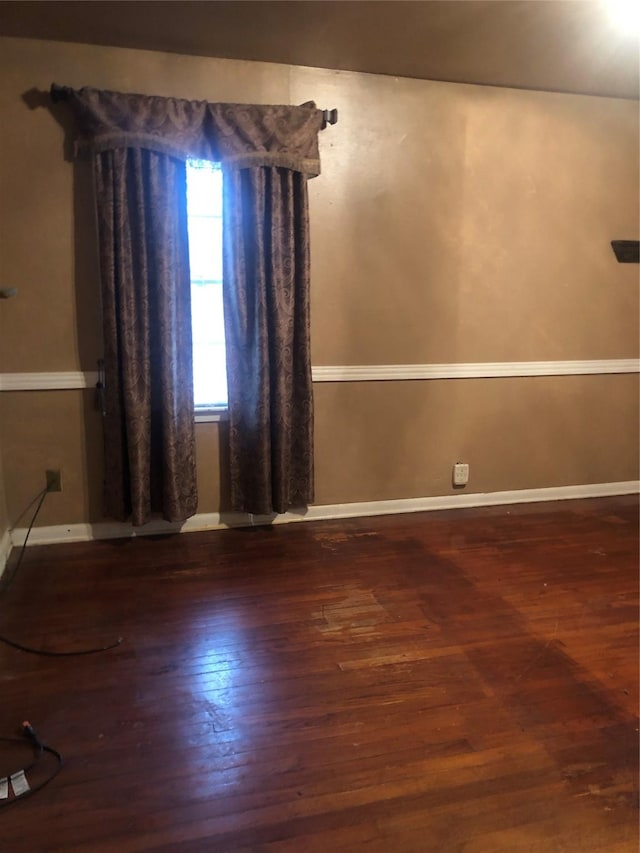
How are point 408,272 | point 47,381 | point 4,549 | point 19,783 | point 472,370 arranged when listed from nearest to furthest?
point 19,783 → point 4,549 → point 47,381 → point 408,272 → point 472,370

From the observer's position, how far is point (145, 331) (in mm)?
2803

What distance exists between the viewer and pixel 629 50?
2846 millimetres

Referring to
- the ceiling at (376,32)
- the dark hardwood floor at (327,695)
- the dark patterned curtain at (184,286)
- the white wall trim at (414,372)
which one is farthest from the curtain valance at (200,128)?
the dark hardwood floor at (327,695)

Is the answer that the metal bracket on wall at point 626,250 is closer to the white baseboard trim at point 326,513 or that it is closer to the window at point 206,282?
the white baseboard trim at point 326,513

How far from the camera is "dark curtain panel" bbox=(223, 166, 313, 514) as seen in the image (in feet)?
9.48

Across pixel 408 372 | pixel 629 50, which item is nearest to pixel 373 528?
pixel 408 372

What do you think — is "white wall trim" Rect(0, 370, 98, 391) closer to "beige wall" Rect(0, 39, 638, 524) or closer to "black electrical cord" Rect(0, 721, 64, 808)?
"beige wall" Rect(0, 39, 638, 524)

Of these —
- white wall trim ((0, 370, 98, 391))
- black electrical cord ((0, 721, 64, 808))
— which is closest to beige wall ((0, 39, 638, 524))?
white wall trim ((0, 370, 98, 391))

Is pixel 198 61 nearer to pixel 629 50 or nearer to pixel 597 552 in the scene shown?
pixel 629 50

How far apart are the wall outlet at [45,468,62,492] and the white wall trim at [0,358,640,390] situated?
0.41 meters

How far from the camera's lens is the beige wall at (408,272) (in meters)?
2.81

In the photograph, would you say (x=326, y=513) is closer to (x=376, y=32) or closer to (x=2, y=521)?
(x=2, y=521)

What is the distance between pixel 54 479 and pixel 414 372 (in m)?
1.96

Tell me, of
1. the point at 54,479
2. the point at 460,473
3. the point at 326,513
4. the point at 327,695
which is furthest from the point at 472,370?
the point at 54,479
